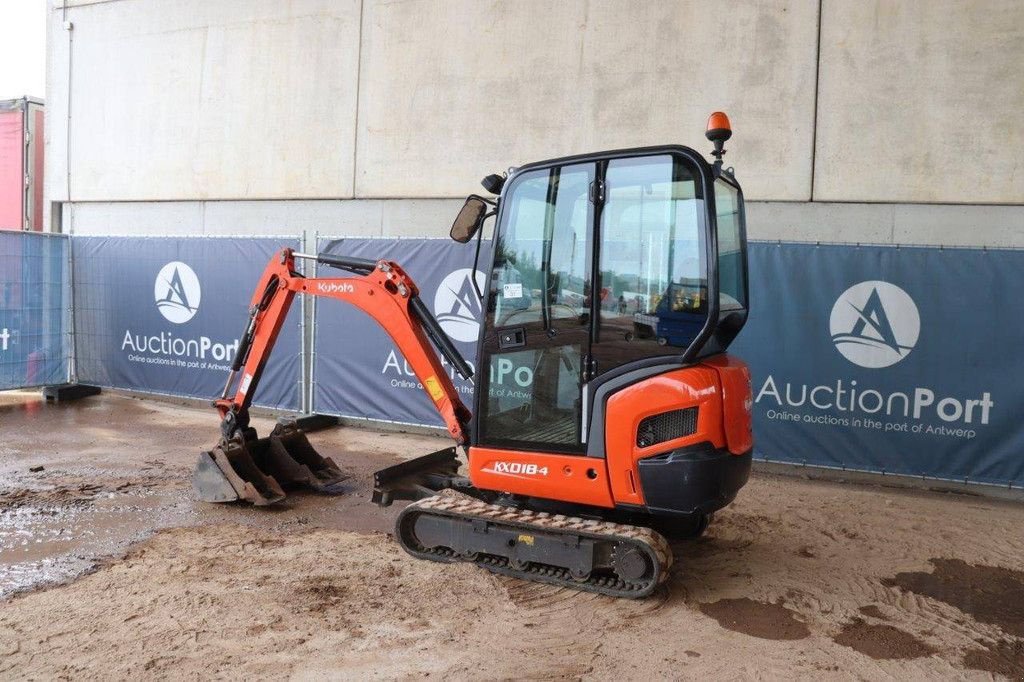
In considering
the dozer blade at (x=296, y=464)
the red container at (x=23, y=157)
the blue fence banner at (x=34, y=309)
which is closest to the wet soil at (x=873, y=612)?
the dozer blade at (x=296, y=464)

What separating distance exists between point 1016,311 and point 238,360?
6399mm

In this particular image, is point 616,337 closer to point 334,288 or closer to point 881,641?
point 881,641

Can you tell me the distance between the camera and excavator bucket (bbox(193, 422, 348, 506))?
5992 mm

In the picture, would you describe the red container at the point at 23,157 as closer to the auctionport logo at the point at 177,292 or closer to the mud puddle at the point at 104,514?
the auctionport logo at the point at 177,292

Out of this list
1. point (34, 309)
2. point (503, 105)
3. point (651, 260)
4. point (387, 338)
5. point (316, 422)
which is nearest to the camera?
point (651, 260)

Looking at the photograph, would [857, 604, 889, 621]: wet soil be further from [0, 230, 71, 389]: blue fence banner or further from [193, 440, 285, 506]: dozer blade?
[0, 230, 71, 389]: blue fence banner

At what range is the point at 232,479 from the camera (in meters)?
A: 5.96

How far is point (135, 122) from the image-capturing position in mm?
10750

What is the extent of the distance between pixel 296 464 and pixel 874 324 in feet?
16.7

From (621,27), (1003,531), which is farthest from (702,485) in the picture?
(621,27)

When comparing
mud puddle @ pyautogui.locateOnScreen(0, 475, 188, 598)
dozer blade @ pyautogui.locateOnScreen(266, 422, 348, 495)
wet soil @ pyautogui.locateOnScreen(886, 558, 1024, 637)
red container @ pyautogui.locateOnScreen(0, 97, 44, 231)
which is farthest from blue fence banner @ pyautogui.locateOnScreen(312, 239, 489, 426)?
red container @ pyautogui.locateOnScreen(0, 97, 44, 231)

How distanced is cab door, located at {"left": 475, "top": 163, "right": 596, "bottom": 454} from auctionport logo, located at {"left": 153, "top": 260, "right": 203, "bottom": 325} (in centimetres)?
654

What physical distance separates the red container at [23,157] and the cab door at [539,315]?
987 centimetres

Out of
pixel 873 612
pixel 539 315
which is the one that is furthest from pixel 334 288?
pixel 873 612
